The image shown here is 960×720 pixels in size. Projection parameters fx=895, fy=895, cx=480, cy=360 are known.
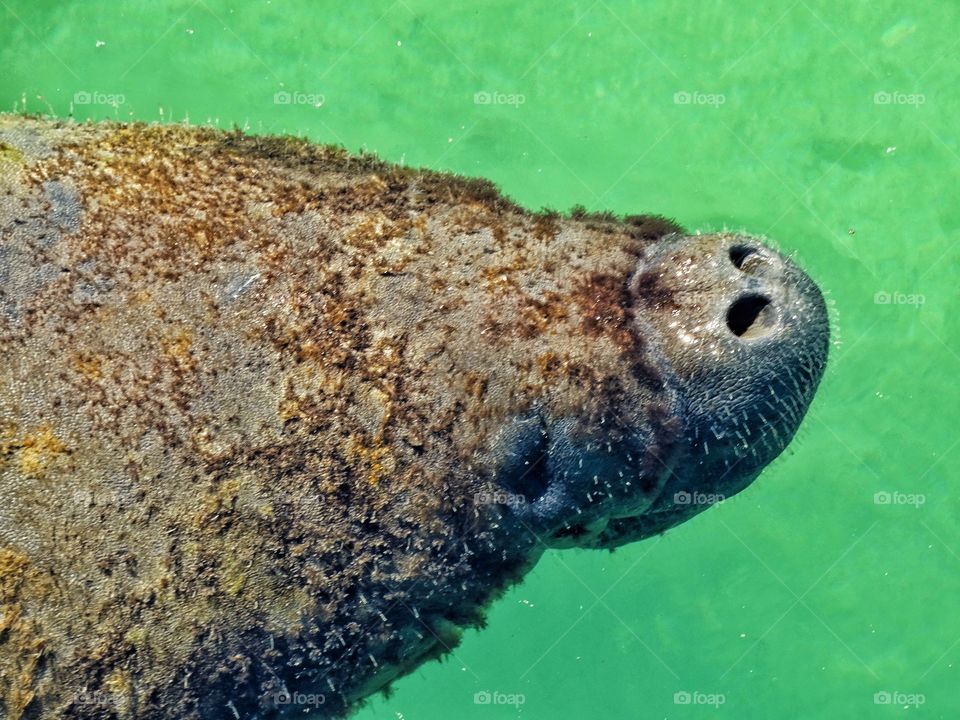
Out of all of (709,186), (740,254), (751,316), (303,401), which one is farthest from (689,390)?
(709,186)

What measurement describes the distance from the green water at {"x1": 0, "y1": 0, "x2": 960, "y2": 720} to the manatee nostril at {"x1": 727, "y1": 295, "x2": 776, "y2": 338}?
3.74 metres

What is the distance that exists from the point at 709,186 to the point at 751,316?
4.04 meters

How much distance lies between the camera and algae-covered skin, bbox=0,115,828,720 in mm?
2730

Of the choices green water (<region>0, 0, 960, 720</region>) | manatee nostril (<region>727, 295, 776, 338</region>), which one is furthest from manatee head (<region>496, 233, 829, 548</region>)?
green water (<region>0, 0, 960, 720</region>)

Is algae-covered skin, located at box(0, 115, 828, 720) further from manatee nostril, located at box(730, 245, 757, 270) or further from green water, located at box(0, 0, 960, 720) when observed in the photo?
green water, located at box(0, 0, 960, 720)

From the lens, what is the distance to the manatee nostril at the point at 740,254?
3.38 m

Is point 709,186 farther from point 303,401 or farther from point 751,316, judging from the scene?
point 303,401

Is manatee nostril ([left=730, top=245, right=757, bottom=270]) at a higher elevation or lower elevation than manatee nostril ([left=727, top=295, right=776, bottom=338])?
higher

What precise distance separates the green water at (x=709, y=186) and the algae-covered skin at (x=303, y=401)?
371 centimetres

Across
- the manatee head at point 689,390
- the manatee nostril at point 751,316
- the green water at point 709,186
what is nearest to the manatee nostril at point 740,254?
the manatee head at point 689,390

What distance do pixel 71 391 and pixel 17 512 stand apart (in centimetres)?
39

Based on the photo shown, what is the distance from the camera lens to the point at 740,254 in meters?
3.40

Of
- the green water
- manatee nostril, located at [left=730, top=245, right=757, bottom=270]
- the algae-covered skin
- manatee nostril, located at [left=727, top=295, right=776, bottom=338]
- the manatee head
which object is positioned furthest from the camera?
the green water

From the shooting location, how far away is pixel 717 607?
7.37 meters
